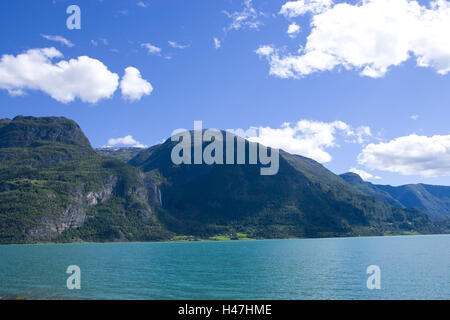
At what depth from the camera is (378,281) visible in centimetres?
7388
